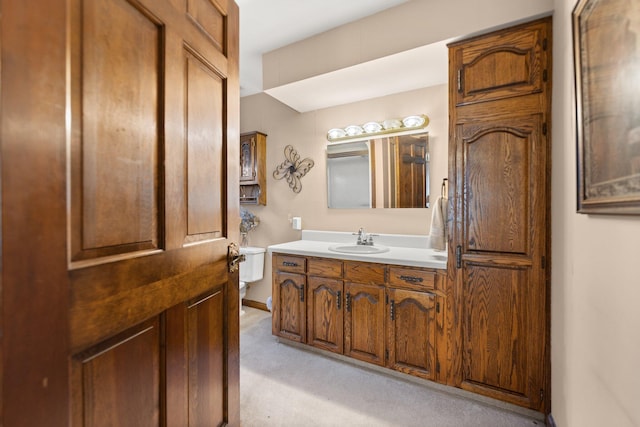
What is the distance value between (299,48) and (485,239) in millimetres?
1991

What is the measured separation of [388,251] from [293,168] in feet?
4.65

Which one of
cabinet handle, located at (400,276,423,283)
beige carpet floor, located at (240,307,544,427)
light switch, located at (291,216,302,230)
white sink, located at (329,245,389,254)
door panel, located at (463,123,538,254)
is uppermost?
door panel, located at (463,123,538,254)

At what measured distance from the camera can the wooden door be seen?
51 cm

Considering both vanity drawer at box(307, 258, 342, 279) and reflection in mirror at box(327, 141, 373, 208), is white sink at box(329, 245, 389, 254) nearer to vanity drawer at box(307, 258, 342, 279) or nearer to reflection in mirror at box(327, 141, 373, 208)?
vanity drawer at box(307, 258, 342, 279)

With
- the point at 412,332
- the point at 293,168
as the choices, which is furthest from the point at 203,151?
the point at 293,168

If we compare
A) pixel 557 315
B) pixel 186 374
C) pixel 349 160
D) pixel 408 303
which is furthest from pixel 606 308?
pixel 349 160

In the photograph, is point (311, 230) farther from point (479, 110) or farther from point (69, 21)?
point (69, 21)

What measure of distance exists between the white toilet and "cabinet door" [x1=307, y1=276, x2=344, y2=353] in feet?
3.54

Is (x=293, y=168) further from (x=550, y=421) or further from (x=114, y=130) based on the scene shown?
(x=550, y=421)

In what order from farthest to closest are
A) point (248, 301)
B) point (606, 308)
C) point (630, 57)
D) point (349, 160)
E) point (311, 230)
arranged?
point (248, 301)
point (311, 230)
point (349, 160)
point (606, 308)
point (630, 57)

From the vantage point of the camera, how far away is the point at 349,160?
9.11 feet

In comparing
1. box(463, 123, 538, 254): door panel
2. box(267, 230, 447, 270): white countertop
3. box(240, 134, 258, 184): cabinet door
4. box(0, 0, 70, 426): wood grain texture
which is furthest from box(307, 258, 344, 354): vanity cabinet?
box(0, 0, 70, 426): wood grain texture

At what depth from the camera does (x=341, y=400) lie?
71.3 inches

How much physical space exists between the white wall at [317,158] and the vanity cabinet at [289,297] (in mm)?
681
